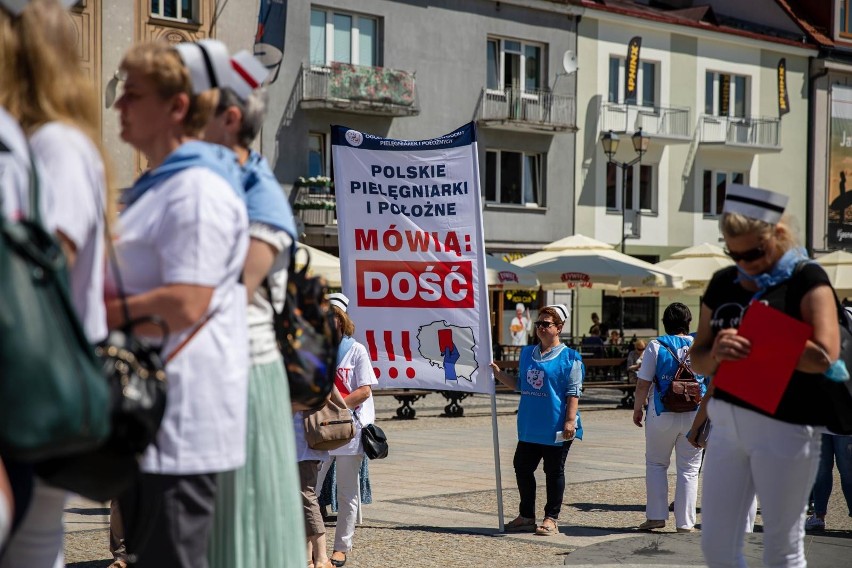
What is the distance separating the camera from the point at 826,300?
4.81 meters

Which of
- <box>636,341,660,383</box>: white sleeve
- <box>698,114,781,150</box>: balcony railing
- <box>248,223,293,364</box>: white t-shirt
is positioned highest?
<box>698,114,781,150</box>: balcony railing

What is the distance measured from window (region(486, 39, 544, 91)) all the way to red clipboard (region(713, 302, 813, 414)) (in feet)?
106

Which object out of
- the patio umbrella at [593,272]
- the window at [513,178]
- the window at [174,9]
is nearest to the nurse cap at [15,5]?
the patio umbrella at [593,272]

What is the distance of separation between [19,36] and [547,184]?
3557cm

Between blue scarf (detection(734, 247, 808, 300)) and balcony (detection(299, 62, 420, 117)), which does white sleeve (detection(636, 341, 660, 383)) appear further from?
balcony (detection(299, 62, 420, 117))

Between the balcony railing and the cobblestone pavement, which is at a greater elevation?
the balcony railing

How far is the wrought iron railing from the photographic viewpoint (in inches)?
1432

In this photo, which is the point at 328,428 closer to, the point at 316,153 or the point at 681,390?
the point at 681,390

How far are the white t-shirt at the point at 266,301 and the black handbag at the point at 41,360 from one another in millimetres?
1308

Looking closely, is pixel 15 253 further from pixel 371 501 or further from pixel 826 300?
pixel 371 501

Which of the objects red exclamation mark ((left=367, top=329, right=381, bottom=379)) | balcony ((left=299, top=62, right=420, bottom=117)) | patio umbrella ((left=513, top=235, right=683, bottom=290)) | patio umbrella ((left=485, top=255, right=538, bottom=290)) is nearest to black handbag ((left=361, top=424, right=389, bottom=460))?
red exclamation mark ((left=367, top=329, right=381, bottom=379))

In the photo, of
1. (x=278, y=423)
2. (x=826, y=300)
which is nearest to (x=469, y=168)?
(x=826, y=300)

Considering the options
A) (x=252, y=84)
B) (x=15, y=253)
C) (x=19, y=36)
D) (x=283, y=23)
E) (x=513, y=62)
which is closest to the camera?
(x=15, y=253)

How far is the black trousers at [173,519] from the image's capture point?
3.34m
